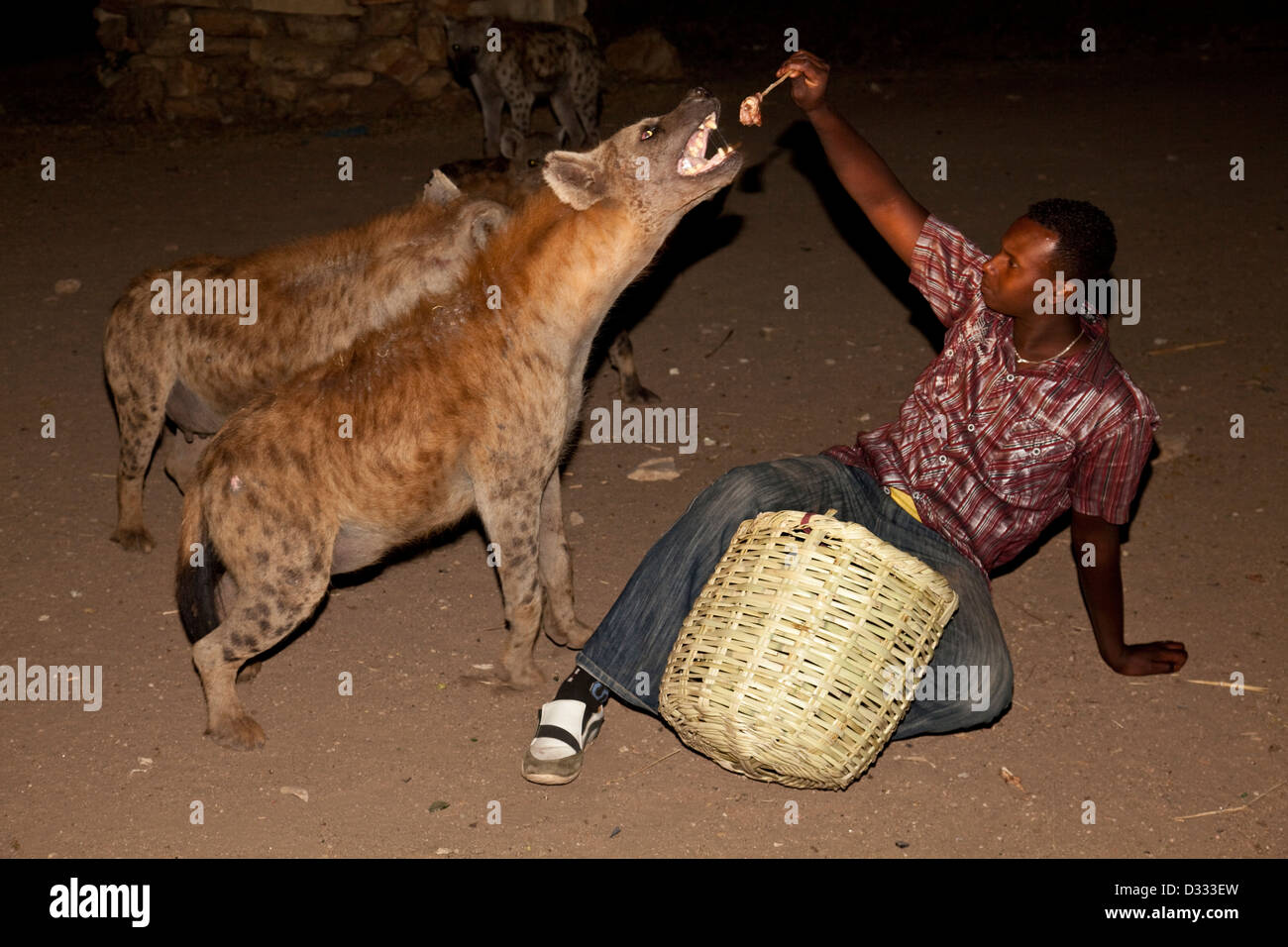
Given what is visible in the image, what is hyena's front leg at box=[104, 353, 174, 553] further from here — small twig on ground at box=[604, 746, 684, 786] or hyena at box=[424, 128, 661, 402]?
small twig on ground at box=[604, 746, 684, 786]

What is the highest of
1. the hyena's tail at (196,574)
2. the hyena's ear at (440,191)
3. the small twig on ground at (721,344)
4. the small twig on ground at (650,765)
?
the hyena's ear at (440,191)

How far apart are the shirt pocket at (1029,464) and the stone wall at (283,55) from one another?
6595 mm

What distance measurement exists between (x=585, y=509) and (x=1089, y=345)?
1.79m

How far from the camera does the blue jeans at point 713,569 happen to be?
9.07 ft

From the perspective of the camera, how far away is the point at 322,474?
2867 millimetres

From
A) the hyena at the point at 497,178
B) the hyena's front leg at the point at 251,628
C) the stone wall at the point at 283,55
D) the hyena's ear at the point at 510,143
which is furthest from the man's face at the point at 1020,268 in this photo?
the stone wall at the point at 283,55

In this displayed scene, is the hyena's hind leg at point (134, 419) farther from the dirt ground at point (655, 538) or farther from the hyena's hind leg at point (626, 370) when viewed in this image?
the hyena's hind leg at point (626, 370)

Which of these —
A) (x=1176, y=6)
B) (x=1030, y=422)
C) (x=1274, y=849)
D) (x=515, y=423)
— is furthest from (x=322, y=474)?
(x=1176, y=6)

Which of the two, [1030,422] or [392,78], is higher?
[392,78]

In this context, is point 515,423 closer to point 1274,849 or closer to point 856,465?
point 856,465

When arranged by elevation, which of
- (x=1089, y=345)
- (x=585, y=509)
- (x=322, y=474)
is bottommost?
(x=585, y=509)

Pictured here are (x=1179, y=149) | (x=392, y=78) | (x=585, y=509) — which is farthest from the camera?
(x=392, y=78)

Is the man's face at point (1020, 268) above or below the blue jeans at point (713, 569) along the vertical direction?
above

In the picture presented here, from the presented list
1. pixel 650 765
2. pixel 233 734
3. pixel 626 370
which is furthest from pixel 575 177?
pixel 626 370
